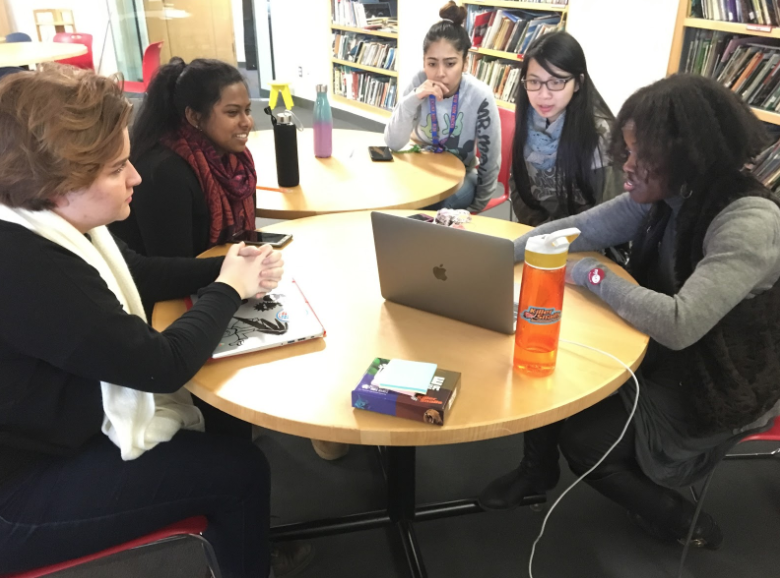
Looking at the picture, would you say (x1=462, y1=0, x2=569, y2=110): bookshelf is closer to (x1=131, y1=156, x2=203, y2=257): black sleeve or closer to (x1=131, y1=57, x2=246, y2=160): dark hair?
(x1=131, y1=57, x2=246, y2=160): dark hair

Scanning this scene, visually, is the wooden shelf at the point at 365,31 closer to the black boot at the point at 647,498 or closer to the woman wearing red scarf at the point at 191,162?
the woman wearing red scarf at the point at 191,162

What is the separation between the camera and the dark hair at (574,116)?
2104 millimetres

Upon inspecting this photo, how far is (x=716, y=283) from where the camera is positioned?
3.73 ft

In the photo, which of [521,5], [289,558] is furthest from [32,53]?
[289,558]

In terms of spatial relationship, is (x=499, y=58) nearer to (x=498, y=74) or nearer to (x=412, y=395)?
(x=498, y=74)

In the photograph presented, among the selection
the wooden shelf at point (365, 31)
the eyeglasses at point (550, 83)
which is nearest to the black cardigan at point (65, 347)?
the eyeglasses at point (550, 83)

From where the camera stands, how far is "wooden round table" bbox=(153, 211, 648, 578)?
0.95m

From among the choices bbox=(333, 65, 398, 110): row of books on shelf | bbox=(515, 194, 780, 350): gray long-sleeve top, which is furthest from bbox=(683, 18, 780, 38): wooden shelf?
bbox=(333, 65, 398, 110): row of books on shelf

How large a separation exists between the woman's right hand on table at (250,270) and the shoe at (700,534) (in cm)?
116

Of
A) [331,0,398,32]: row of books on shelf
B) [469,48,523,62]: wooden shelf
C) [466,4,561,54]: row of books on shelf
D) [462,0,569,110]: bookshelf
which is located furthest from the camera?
[331,0,398,32]: row of books on shelf

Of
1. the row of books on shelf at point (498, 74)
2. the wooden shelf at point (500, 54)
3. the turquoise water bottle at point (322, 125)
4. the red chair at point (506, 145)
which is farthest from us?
the row of books on shelf at point (498, 74)

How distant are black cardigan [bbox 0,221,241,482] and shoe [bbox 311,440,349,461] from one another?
0.92 meters

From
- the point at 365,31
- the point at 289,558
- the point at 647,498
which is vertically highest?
the point at 365,31

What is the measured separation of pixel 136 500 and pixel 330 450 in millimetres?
920
